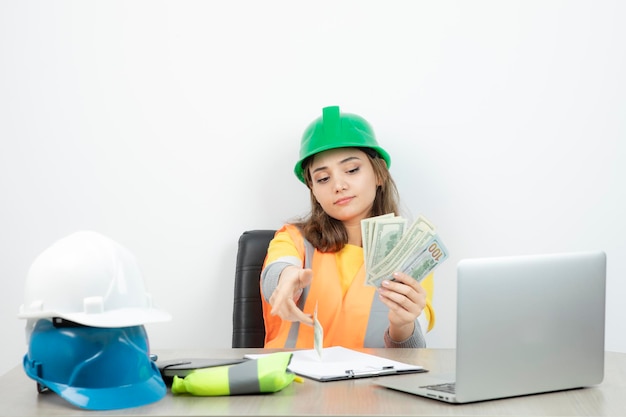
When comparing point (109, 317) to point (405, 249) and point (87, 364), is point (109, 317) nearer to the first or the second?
point (87, 364)

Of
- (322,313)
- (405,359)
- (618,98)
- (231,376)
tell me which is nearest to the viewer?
(231,376)

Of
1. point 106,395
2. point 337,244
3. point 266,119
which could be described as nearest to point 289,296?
point 337,244

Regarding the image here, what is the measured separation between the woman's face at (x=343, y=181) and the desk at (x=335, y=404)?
3.48 feet

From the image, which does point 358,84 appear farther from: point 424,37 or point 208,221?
point 208,221

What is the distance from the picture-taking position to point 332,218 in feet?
9.14

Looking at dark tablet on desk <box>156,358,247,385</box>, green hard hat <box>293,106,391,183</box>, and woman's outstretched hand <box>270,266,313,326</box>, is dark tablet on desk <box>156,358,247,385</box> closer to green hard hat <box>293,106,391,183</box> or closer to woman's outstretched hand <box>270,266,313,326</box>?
woman's outstretched hand <box>270,266,313,326</box>

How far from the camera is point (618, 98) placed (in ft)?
9.58

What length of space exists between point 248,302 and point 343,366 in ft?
3.16

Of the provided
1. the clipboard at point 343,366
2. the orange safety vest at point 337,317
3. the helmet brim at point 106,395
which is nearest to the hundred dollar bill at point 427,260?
the clipboard at point 343,366

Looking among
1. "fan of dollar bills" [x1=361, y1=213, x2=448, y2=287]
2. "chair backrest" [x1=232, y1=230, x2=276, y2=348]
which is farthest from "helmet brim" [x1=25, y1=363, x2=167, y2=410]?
"chair backrest" [x1=232, y1=230, x2=276, y2=348]

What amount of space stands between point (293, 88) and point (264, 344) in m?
0.98

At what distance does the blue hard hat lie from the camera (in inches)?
56.4

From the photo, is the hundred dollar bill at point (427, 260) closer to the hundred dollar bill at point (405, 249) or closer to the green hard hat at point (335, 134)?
the hundred dollar bill at point (405, 249)

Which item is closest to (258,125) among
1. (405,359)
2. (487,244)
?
(487,244)
